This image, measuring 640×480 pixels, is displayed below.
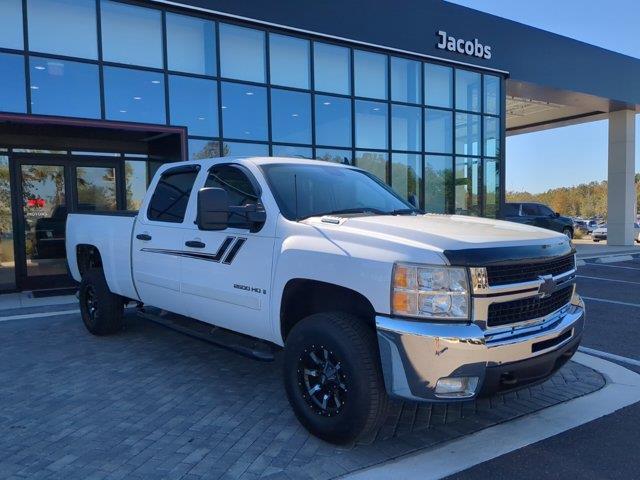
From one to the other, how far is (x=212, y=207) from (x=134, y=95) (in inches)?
301

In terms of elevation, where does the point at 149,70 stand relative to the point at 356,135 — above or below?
above

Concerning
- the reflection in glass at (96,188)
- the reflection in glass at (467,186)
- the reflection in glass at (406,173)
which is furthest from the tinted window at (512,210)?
the reflection in glass at (96,188)

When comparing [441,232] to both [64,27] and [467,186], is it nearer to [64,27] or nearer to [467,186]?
[64,27]

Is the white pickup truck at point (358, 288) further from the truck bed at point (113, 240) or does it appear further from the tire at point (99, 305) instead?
the tire at point (99, 305)

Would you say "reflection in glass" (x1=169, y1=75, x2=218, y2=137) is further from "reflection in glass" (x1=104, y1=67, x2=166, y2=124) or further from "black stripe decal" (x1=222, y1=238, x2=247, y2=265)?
"black stripe decal" (x1=222, y1=238, x2=247, y2=265)

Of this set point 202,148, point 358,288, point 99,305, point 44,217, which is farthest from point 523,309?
point 44,217

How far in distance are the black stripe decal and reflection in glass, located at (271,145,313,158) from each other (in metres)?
8.05

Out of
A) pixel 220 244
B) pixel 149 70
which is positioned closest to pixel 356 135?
pixel 149 70

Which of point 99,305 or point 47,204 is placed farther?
point 47,204

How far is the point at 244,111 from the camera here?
11.8 metres

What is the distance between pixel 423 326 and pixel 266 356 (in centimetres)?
143

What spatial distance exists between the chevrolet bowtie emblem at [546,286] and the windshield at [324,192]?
4.63ft

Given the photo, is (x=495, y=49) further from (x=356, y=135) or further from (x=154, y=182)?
(x=154, y=182)

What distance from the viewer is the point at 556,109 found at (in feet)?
73.5
